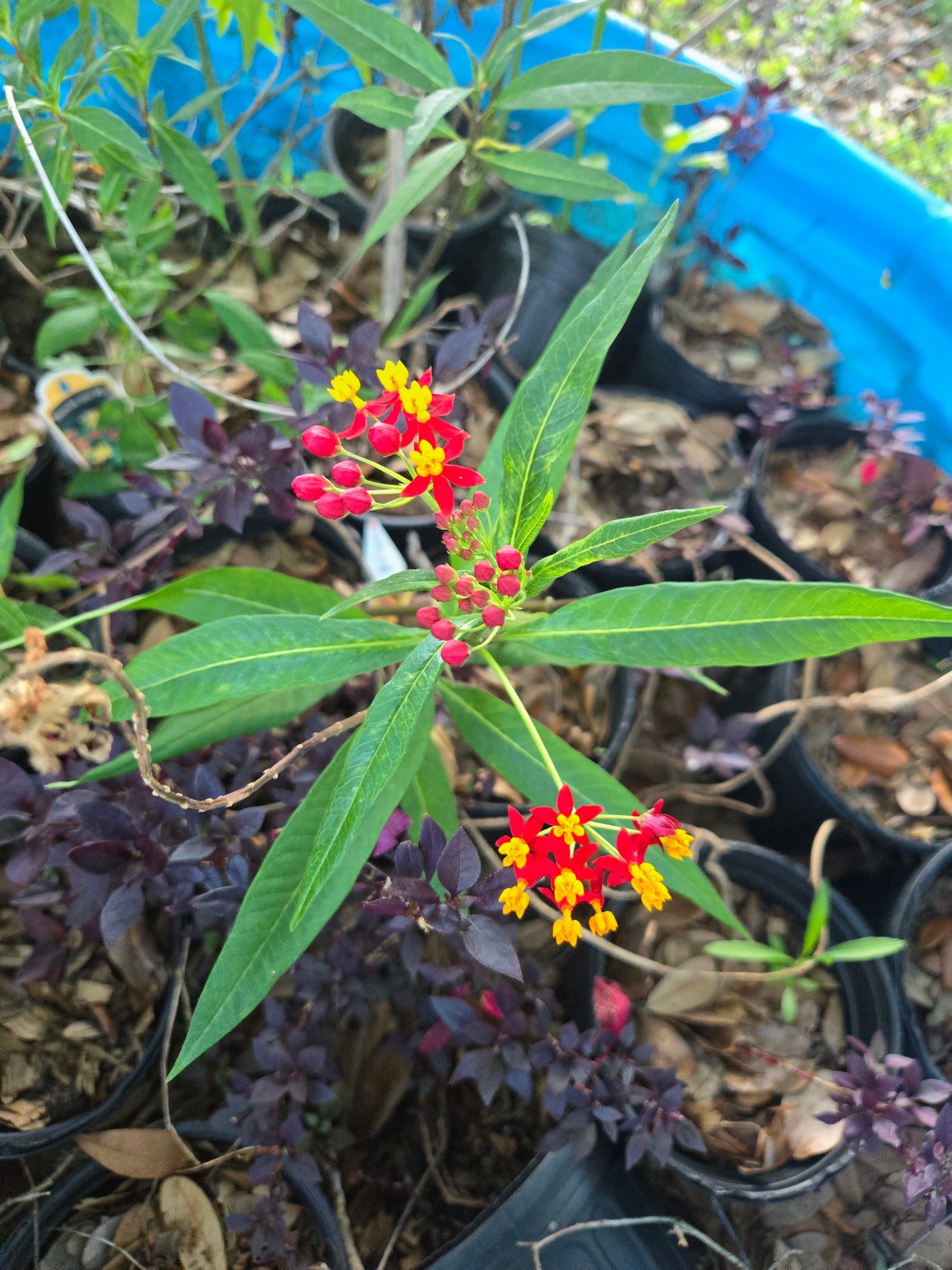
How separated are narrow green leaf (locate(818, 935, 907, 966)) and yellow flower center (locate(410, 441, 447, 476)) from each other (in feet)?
2.96

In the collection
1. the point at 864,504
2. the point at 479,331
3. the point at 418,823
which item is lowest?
the point at 418,823

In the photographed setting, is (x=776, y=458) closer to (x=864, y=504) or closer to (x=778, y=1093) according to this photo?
(x=864, y=504)

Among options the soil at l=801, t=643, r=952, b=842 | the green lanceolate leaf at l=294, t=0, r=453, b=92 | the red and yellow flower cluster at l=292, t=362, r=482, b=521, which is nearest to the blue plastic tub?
the soil at l=801, t=643, r=952, b=842

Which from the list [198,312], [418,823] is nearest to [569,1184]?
[418,823]

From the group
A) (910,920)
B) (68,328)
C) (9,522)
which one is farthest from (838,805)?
(68,328)

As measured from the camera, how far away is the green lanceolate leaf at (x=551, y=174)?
1078mm

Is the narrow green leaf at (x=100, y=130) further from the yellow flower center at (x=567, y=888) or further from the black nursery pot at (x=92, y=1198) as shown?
the black nursery pot at (x=92, y=1198)

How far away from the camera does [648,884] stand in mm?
646

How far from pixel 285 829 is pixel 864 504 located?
149cm

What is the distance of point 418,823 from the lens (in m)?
0.93

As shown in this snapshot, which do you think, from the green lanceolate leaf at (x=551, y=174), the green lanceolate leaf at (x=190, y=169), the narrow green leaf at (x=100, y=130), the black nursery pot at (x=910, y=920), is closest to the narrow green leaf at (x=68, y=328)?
the green lanceolate leaf at (x=190, y=169)

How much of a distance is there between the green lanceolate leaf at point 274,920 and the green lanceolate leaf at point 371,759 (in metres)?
0.09

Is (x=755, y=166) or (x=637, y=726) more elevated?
(x=755, y=166)

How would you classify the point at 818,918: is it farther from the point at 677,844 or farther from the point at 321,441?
the point at 321,441
